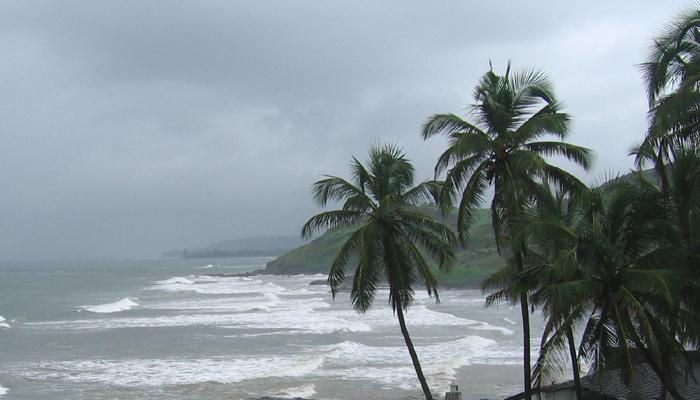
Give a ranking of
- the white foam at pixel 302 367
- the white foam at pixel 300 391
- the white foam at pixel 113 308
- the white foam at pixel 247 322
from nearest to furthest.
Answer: the white foam at pixel 300 391, the white foam at pixel 302 367, the white foam at pixel 247 322, the white foam at pixel 113 308

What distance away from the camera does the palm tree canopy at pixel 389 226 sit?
16.9 m

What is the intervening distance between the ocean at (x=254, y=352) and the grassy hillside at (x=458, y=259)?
22.3ft

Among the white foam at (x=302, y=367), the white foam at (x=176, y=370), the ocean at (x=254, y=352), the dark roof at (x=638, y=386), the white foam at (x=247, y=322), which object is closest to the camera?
the dark roof at (x=638, y=386)

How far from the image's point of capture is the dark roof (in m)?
15.0

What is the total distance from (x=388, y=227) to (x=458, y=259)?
205 feet

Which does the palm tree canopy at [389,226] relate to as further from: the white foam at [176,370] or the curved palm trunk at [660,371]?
the white foam at [176,370]

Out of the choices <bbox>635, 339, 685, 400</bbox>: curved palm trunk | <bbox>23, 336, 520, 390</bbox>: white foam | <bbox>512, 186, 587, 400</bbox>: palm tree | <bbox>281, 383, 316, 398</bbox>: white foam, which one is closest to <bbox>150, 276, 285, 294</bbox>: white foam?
<bbox>23, 336, 520, 390</bbox>: white foam

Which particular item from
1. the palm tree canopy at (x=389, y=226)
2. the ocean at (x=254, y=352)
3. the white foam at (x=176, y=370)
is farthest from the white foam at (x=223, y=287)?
the palm tree canopy at (x=389, y=226)

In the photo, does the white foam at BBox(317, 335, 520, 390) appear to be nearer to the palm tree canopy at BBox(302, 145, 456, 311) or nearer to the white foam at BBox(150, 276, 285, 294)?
the palm tree canopy at BBox(302, 145, 456, 311)

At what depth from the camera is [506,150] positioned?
14664 millimetres

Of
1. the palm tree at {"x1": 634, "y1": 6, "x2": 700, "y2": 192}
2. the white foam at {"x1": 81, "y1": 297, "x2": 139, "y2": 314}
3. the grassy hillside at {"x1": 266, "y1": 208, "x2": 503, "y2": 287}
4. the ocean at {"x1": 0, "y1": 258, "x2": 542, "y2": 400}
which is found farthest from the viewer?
the grassy hillside at {"x1": 266, "y1": 208, "x2": 503, "y2": 287}

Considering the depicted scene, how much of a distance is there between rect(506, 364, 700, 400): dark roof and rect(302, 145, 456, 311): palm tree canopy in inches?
140

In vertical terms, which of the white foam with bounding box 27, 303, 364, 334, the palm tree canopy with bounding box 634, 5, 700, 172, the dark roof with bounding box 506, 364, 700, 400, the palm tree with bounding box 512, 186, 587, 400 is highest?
the palm tree canopy with bounding box 634, 5, 700, 172

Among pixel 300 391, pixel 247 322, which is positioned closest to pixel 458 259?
pixel 247 322
